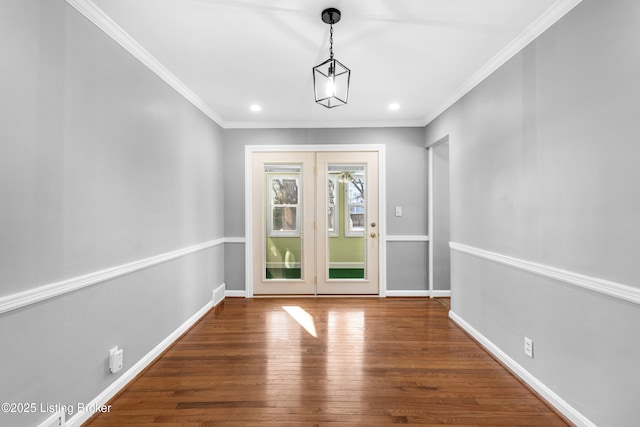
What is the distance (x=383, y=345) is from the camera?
113 inches

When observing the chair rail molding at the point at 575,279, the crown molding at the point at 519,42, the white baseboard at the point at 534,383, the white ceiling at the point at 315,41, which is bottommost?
the white baseboard at the point at 534,383

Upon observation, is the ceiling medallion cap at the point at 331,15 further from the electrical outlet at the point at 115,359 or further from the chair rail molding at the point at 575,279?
the electrical outlet at the point at 115,359

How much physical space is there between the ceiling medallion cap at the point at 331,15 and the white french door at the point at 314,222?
97.7 inches

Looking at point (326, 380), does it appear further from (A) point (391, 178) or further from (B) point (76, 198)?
(A) point (391, 178)

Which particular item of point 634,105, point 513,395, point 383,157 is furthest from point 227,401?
point 383,157

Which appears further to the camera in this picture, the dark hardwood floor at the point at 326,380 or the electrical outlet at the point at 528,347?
the electrical outlet at the point at 528,347

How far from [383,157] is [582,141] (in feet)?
8.99

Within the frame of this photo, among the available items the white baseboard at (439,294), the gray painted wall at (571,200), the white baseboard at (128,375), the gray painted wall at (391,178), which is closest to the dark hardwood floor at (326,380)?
the white baseboard at (128,375)

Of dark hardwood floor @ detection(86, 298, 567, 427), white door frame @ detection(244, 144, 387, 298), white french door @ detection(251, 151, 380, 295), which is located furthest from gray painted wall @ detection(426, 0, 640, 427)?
white french door @ detection(251, 151, 380, 295)

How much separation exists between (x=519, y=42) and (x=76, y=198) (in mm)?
3094

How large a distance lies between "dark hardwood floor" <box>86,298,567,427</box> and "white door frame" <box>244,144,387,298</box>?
1024 mm

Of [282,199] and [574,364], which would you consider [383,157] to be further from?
[574,364]

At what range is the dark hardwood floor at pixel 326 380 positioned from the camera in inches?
74.2

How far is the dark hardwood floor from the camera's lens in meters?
1.89
